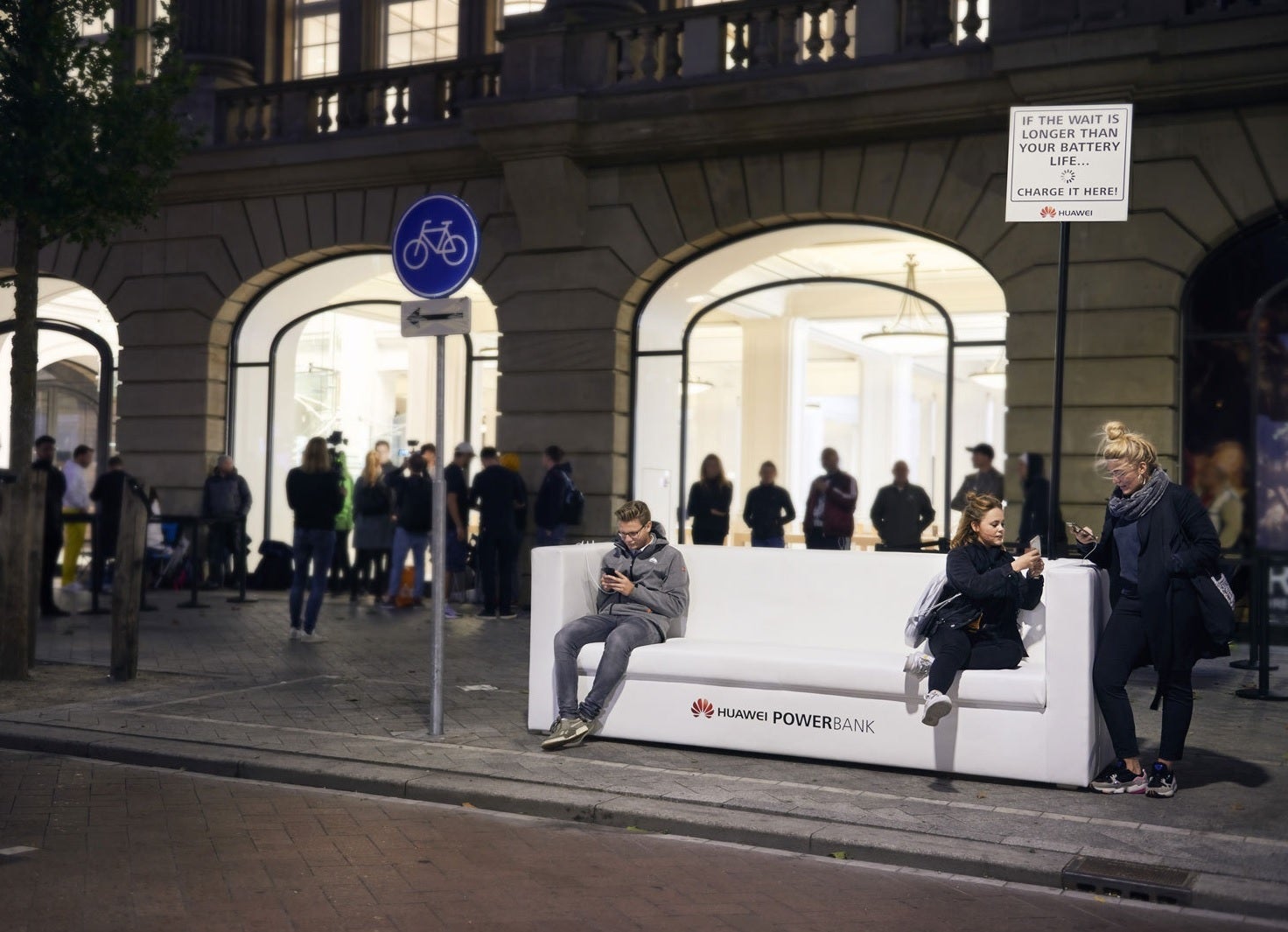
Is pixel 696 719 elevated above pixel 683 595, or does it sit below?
below

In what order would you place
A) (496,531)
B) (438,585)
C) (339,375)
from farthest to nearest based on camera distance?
(339,375)
(496,531)
(438,585)

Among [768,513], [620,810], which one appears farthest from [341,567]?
[620,810]

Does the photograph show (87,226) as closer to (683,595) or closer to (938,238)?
(683,595)

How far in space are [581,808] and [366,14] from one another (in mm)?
14325

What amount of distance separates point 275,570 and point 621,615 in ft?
35.8

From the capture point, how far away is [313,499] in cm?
1248

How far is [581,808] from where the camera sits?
20.6 ft

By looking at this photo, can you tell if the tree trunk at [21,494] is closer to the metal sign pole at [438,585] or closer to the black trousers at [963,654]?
the metal sign pole at [438,585]

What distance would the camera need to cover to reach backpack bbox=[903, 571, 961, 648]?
22.9 feet

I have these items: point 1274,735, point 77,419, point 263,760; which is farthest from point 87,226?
point 77,419

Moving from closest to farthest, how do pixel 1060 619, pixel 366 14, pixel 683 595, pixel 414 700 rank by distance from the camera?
pixel 1060 619 → pixel 683 595 → pixel 414 700 → pixel 366 14

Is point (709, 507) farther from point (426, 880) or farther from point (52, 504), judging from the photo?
point (426, 880)

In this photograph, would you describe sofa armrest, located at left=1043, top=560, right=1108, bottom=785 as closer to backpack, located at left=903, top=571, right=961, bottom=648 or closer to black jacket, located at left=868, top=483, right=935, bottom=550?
backpack, located at left=903, top=571, right=961, bottom=648

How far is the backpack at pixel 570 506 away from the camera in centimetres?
1514
